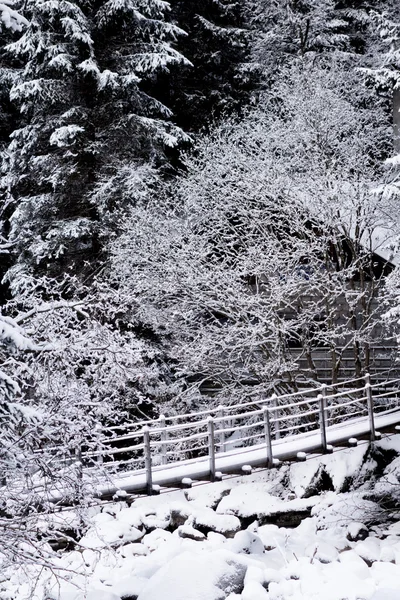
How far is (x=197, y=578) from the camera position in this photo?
36.6 feet

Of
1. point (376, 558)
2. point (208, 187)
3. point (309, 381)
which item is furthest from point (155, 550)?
point (208, 187)

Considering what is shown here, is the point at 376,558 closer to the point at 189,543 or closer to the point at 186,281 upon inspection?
the point at 189,543

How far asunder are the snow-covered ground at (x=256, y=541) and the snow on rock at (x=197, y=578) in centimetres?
2

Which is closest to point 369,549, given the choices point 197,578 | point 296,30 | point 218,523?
point 218,523

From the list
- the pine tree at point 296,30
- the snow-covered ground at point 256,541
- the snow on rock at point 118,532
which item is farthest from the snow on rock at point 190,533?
the pine tree at point 296,30

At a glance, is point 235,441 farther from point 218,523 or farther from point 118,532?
point 118,532

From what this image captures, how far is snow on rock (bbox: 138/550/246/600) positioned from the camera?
1089cm

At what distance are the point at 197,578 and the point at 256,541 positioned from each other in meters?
2.51

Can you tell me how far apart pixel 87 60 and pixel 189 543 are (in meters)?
12.4

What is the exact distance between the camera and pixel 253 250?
1828 cm

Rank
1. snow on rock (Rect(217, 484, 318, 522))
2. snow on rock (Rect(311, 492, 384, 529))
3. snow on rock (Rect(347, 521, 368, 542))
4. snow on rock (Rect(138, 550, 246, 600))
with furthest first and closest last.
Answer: snow on rock (Rect(217, 484, 318, 522)) < snow on rock (Rect(311, 492, 384, 529)) < snow on rock (Rect(347, 521, 368, 542)) < snow on rock (Rect(138, 550, 246, 600))

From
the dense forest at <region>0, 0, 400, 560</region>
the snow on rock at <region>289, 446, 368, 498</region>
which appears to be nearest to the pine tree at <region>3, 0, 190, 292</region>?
the dense forest at <region>0, 0, 400, 560</region>

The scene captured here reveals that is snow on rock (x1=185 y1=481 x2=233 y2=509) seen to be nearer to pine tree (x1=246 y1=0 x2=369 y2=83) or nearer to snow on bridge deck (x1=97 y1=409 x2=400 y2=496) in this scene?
snow on bridge deck (x1=97 y1=409 x2=400 y2=496)

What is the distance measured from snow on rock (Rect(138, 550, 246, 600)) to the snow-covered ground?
0.06 feet
